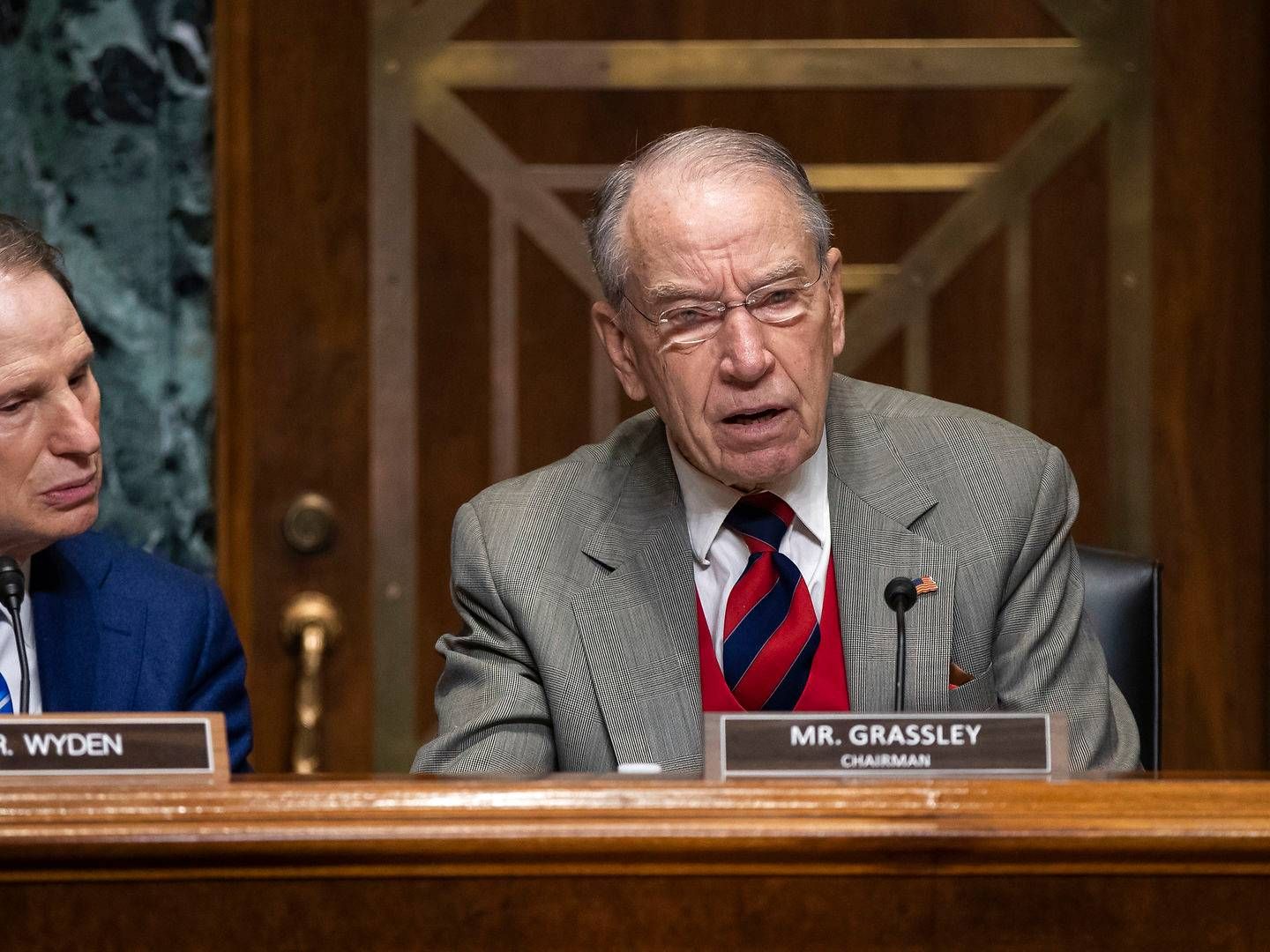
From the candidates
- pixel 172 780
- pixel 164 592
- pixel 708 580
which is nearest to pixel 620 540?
pixel 708 580

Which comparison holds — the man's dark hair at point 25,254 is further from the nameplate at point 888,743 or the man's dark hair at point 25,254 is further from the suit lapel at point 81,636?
the nameplate at point 888,743

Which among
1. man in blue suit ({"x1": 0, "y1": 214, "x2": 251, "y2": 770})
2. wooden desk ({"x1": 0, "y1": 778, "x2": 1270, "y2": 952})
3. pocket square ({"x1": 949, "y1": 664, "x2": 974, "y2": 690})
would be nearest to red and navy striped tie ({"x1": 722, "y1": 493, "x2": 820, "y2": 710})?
pocket square ({"x1": 949, "y1": 664, "x2": 974, "y2": 690})

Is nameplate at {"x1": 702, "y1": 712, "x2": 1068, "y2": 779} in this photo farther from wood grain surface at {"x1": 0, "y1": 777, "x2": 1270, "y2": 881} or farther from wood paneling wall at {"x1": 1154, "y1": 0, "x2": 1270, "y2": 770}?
wood paneling wall at {"x1": 1154, "y1": 0, "x2": 1270, "y2": 770}

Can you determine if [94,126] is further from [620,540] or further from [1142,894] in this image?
[1142,894]

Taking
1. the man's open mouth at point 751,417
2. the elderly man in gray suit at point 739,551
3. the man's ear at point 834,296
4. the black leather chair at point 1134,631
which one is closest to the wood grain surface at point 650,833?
the elderly man in gray suit at point 739,551

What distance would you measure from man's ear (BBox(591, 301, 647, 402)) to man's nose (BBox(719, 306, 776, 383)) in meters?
0.15

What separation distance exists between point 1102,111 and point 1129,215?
0.19m

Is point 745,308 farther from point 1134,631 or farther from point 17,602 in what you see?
point 17,602

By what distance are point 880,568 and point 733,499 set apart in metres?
0.18

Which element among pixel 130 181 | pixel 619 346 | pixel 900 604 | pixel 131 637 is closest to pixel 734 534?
pixel 619 346

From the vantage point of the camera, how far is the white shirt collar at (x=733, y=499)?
6.04ft

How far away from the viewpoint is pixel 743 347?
5.56 ft

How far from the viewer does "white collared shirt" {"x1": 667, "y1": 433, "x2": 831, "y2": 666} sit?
1.83 meters

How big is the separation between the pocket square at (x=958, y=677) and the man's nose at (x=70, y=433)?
0.91 meters
